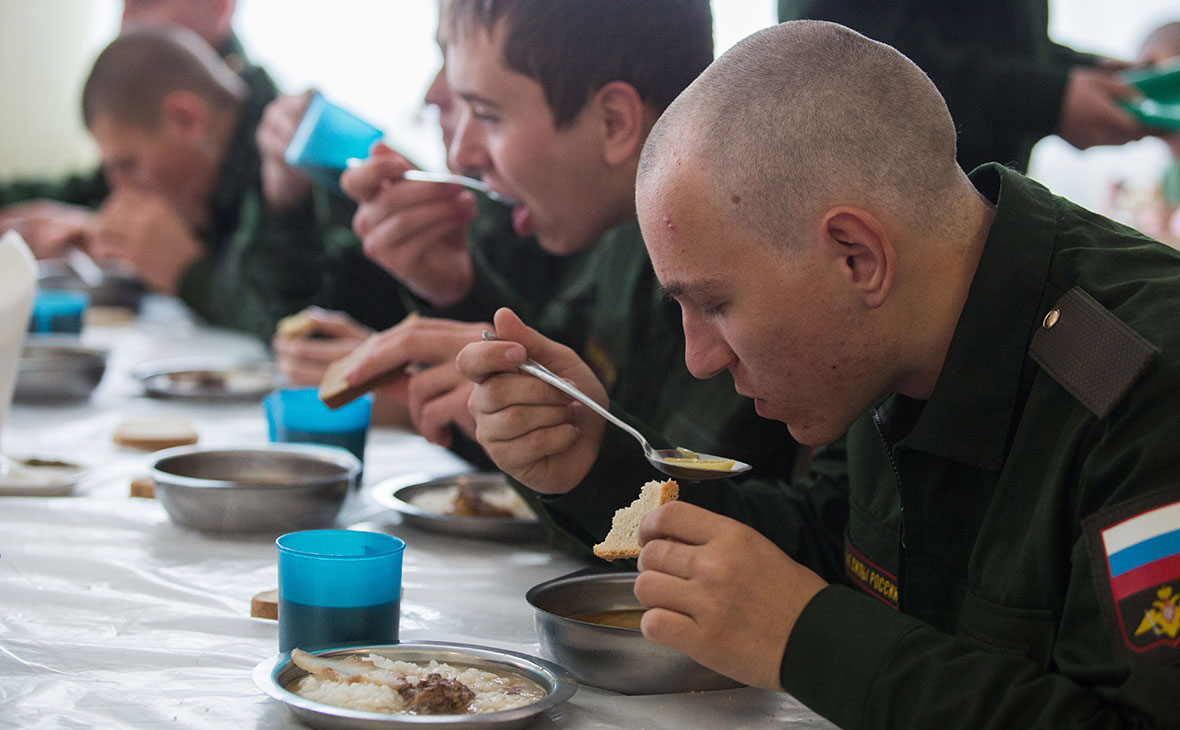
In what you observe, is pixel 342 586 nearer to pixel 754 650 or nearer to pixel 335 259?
pixel 754 650

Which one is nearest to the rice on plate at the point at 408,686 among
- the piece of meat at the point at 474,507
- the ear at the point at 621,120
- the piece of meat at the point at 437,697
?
the piece of meat at the point at 437,697

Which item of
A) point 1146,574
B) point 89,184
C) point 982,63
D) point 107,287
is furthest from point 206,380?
point 89,184

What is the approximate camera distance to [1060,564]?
925 millimetres

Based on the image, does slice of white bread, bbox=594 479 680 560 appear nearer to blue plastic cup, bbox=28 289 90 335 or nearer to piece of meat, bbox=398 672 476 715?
piece of meat, bbox=398 672 476 715

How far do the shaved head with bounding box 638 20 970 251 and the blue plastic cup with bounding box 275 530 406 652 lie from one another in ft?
1.40

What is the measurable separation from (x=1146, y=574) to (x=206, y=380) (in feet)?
6.58

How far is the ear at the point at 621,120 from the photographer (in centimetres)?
174

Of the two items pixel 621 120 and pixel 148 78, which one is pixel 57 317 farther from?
pixel 621 120

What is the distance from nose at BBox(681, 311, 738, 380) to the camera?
1.07m

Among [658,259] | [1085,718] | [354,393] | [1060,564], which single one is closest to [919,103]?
[658,259]

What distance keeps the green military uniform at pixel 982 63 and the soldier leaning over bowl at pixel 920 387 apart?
3.54 ft

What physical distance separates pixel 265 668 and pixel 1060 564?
2.07 feet

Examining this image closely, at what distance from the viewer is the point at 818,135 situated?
3.24ft

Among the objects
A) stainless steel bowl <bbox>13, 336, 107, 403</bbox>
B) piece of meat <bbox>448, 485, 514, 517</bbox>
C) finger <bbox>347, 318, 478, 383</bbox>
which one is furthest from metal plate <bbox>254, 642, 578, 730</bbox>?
stainless steel bowl <bbox>13, 336, 107, 403</bbox>
